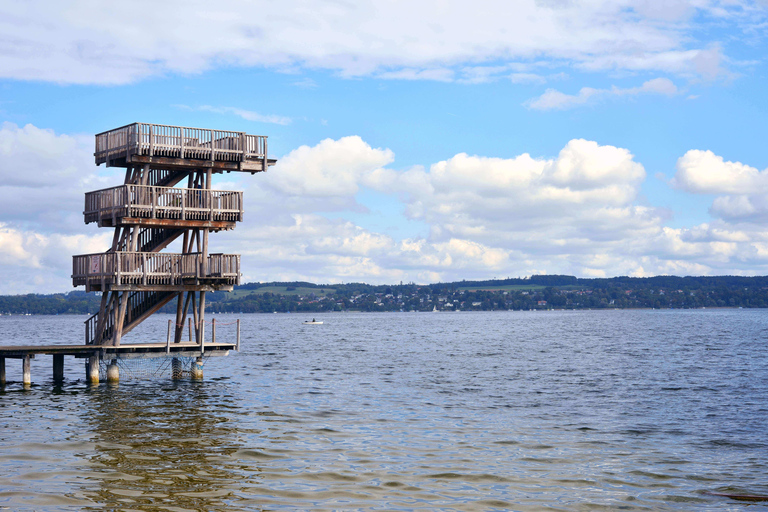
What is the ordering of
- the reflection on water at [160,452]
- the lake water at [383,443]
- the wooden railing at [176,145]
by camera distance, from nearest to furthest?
the reflection on water at [160,452] → the lake water at [383,443] → the wooden railing at [176,145]

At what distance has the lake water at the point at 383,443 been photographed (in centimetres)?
1805

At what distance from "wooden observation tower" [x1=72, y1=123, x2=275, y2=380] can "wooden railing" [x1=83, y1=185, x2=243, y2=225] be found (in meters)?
0.05

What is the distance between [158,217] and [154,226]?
67 cm

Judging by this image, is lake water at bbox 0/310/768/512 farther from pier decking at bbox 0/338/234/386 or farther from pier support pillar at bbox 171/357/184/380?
pier decking at bbox 0/338/234/386

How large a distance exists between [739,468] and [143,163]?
1072 inches

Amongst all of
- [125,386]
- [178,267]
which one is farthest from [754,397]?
[125,386]

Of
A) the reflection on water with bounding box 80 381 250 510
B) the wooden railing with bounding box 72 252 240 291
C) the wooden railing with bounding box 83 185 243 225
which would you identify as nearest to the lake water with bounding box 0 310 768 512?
the reflection on water with bounding box 80 381 250 510

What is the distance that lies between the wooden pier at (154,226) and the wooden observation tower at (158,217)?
0.05 m

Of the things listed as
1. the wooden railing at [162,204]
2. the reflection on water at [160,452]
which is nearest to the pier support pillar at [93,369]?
the reflection on water at [160,452]

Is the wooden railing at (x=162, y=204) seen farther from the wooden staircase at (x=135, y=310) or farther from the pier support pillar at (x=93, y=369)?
the pier support pillar at (x=93, y=369)

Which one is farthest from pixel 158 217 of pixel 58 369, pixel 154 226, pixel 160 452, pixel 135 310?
pixel 160 452

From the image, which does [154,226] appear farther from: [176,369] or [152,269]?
[176,369]

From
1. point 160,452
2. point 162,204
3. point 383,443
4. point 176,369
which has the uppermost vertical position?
point 162,204

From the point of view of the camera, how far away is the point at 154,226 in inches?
1420
